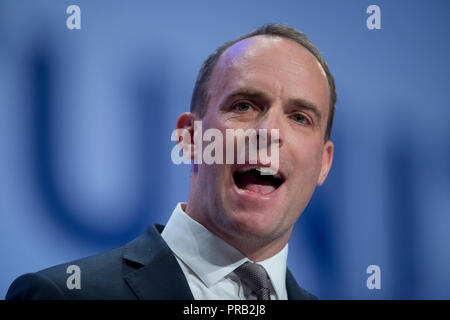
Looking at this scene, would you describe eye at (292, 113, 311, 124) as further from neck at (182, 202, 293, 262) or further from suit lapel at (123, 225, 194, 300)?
suit lapel at (123, 225, 194, 300)

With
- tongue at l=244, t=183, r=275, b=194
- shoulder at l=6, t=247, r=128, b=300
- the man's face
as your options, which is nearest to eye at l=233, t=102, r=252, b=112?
the man's face

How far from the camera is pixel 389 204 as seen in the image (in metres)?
2.33

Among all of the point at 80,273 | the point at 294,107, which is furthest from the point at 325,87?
the point at 80,273

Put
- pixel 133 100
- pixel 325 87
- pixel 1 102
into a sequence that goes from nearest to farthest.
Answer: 1. pixel 325 87
2. pixel 1 102
3. pixel 133 100

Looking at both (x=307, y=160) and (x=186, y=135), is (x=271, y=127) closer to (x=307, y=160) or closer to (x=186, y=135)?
(x=307, y=160)

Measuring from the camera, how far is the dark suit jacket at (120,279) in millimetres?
A: 1438

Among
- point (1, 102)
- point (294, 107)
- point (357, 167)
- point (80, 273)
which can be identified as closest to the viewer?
point (80, 273)

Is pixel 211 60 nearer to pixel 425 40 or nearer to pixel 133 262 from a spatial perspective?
pixel 133 262

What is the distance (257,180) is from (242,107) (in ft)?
0.77

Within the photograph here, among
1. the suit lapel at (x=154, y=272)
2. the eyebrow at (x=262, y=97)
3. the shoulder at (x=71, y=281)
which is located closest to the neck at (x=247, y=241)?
the suit lapel at (x=154, y=272)

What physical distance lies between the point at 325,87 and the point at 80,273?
3.22 ft

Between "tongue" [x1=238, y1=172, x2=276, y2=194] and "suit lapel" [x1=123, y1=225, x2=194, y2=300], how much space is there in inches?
12.2

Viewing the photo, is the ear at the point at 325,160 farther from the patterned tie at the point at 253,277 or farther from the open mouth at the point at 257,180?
the patterned tie at the point at 253,277

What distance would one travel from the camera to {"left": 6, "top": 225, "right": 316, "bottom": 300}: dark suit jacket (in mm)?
1438
